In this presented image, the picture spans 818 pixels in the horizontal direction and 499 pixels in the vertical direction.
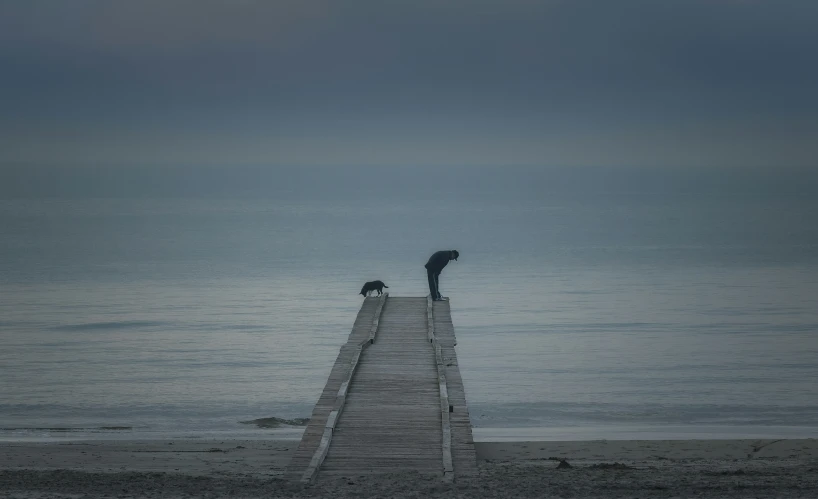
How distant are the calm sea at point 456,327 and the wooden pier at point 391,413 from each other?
3.19 metres

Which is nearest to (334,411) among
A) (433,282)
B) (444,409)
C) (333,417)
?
(333,417)

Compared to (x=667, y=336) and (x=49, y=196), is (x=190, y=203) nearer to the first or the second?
(x=49, y=196)

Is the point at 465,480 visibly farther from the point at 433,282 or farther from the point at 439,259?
the point at 433,282

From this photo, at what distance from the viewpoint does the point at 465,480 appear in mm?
11641

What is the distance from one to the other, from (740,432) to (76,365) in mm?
17650

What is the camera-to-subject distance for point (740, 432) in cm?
2011

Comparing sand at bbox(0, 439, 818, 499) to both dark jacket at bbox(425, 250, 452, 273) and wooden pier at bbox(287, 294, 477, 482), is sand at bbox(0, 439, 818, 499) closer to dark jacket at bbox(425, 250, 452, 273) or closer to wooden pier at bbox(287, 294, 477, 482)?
wooden pier at bbox(287, 294, 477, 482)

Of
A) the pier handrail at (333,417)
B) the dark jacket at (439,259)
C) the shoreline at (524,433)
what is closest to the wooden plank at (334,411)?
the pier handrail at (333,417)

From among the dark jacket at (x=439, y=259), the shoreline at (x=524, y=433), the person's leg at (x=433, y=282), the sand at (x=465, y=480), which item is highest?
the dark jacket at (x=439, y=259)

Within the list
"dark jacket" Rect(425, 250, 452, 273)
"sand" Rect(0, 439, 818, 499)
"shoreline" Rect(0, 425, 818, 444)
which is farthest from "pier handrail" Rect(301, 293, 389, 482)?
"dark jacket" Rect(425, 250, 452, 273)

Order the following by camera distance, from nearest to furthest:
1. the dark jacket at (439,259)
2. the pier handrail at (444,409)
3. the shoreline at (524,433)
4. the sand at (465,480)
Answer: the sand at (465,480) < the pier handrail at (444,409) < the shoreline at (524,433) < the dark jacket at (439,259)

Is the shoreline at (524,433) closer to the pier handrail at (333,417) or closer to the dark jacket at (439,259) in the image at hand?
the pier handrail at (333,417)

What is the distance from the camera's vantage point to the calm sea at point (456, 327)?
22.7m

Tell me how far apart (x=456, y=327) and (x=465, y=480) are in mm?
25069
